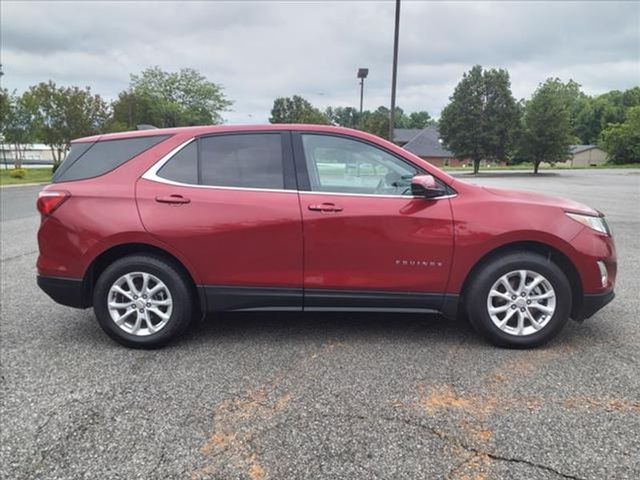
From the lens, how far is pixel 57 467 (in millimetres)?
2367

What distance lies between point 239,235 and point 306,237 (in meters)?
0.51

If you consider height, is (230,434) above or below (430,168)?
below

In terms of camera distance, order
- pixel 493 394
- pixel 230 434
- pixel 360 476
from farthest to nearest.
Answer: pixel 493 394
pixel 230 434
pixel 360 476

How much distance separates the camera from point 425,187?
354 centimetres

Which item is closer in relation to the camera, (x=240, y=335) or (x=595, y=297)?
(x=595, y=297)

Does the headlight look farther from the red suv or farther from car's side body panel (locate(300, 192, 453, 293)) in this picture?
car's side body panel (locate(300, 192, 453, 293))

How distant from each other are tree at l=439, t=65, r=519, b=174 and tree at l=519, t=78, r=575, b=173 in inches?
61.9

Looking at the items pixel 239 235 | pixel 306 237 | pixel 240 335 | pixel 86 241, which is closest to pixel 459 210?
pixel 306 237

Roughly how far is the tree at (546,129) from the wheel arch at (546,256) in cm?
4096

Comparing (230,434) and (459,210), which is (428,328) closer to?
(459,210)

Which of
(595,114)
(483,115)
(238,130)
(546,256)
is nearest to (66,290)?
(238,130)

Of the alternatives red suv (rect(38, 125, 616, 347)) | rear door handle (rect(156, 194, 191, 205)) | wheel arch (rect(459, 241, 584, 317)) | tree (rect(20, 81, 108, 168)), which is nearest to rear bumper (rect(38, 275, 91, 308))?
red suv (rect(38, 125, 616, 347))

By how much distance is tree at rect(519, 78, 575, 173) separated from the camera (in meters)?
39.9

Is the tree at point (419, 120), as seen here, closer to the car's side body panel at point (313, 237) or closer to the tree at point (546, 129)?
the tree at point (546, 129)
